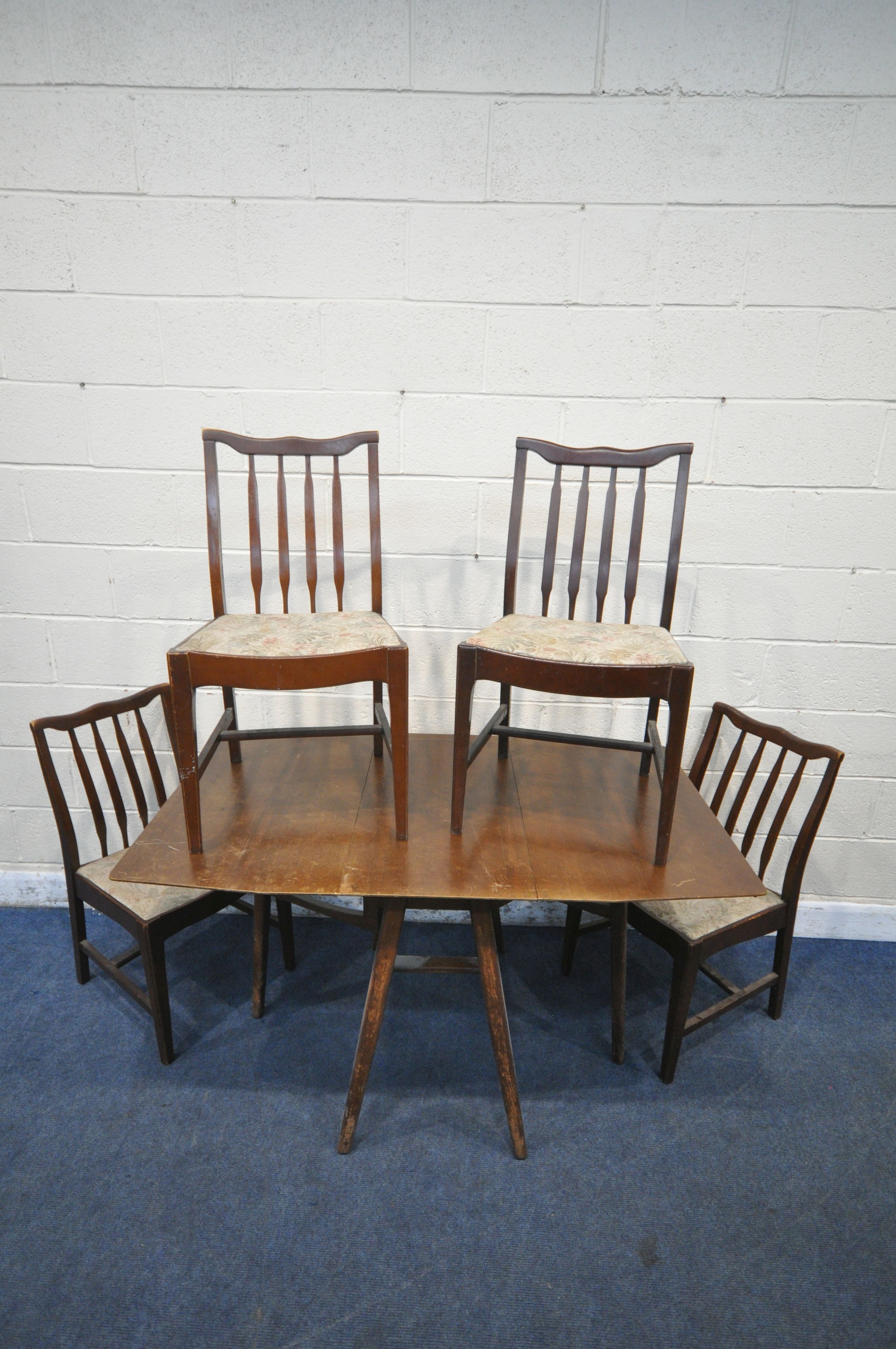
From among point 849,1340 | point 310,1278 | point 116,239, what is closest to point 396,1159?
point 310,1278

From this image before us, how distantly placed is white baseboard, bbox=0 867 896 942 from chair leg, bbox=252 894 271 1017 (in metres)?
0.44

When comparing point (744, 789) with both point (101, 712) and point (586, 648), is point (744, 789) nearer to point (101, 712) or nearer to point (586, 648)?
point (586, 648)

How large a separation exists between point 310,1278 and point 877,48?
2667 millimetres

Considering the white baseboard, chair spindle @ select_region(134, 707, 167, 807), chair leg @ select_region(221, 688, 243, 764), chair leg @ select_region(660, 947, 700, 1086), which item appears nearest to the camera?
chair leg @ select_region(660, 947, 700, 1086)

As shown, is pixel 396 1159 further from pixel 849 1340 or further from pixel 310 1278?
pixel 849 1340

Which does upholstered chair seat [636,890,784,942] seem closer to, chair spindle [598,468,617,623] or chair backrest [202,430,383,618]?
chair spindle [598,468,617,623]

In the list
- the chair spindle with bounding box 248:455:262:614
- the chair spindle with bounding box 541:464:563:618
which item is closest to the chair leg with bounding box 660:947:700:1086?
the chair spindle with bounding box 541:464:563:618

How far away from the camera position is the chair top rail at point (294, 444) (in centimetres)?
167

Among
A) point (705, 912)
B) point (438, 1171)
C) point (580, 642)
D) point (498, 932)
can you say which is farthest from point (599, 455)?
point (438, 1171)

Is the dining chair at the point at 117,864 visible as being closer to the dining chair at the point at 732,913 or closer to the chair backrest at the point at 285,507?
the chair backrest at the point at 285,507

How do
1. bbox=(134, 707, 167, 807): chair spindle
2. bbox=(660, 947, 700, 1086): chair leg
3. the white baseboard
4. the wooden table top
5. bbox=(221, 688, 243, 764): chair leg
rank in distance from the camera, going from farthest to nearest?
1. the white baseboard
2. bbox=(134, 707, 167, 807): chair spindle
3. bbox=(221, 688, 243, 764): chair leg
4. bbox=(660, 947, 700, 1086): chair leg
5. the wooden table top

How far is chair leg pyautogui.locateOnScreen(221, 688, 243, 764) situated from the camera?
1.79 metres

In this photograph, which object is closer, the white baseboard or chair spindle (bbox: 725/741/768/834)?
chair spindle (bbox: 725/741/768/834)

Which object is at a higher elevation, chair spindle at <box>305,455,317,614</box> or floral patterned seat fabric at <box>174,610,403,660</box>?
chair spindle at <box>305,455,317,614</box>
